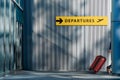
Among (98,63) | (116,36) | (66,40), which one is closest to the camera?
(116,36)

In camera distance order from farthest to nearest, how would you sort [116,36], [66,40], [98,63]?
[66,40]
[98,63]
[116,36]

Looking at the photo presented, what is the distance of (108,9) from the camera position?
67.1ft

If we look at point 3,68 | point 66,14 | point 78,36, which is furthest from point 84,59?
point 3,68

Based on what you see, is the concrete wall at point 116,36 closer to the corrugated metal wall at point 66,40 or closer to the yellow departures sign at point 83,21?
the corrugated metal wall at point 66,40

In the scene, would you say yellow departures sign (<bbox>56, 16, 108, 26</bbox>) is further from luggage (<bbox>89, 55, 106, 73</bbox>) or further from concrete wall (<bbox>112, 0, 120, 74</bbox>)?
concrete wall (<bbox>112, 0, 120, 74</bbox>)

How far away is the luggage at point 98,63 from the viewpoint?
18.5m

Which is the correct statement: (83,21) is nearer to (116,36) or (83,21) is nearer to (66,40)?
(66,40)

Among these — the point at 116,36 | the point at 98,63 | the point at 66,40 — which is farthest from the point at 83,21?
the point at 116,36

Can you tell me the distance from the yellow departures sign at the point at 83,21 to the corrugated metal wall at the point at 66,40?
0.18 metres

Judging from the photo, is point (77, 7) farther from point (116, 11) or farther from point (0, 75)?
point (0, 75)

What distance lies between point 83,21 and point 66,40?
142cm

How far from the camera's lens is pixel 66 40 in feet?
66.7

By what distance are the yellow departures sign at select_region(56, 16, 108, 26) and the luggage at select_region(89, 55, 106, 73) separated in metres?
2.08

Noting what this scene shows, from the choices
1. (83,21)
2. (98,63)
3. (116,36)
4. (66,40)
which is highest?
(83,21)
